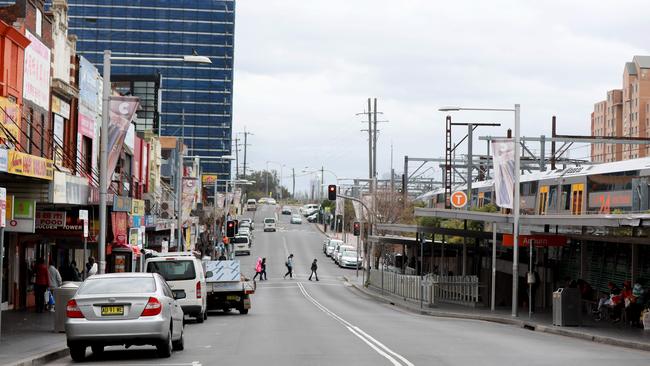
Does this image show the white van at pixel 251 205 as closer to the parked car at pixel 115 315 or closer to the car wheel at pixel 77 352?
the car wheel at pixel 77 352

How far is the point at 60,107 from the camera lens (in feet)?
114

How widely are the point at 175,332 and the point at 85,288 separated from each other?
2393mm

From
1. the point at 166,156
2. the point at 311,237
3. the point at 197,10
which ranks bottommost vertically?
the point at 311,237

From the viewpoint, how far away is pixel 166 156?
89.2 meters

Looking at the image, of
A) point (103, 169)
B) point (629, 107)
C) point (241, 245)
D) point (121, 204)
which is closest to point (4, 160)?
point (103, 169)

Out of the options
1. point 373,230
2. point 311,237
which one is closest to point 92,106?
point 373,230

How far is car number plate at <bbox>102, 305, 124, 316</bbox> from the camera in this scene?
54.6ft

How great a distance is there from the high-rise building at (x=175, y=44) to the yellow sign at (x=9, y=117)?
103 metres

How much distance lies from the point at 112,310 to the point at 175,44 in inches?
4789

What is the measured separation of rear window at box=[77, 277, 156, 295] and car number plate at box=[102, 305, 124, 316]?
36 centimetres

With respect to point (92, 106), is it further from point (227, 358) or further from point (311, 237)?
point (311, 237)

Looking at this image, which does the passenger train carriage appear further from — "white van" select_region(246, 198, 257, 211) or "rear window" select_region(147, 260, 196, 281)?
"white van" select_region(246, 198, 257, 211)

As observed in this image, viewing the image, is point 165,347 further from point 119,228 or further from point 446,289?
point 446,289

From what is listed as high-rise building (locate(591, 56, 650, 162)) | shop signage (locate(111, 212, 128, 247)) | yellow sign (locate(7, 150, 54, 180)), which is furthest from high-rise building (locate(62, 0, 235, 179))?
yellow sign (locate(7, 150, 54, 180))
